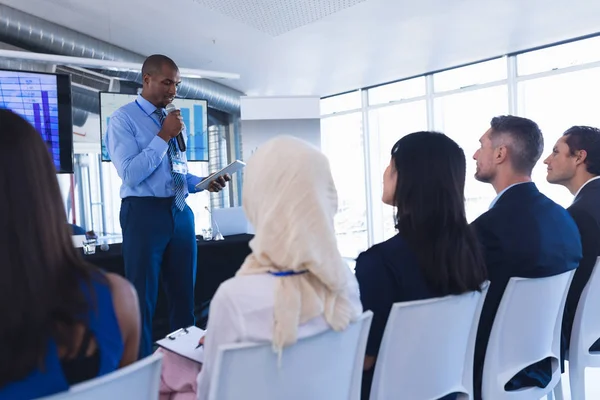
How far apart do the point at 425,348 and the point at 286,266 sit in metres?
0.52

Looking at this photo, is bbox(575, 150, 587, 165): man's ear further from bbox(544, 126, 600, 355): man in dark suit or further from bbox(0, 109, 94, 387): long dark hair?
bbox(0, 109, 94, 387): long dark hair

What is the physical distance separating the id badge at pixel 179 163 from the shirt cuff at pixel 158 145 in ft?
0.55

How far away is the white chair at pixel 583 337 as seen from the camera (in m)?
1.78

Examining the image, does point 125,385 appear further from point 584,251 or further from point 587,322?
point 584,251

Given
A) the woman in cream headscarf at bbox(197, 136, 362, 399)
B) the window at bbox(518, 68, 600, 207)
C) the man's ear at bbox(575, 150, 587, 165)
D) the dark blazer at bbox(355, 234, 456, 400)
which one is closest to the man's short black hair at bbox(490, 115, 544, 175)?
the man's ear at bbox(575, 150, 587, 165)

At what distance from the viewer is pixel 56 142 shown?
12.0ft

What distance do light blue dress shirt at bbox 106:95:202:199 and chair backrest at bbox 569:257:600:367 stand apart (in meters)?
1.96

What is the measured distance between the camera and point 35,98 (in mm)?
3588

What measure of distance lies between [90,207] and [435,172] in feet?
19.7

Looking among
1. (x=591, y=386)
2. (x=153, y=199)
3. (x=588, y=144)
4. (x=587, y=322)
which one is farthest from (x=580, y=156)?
(x=153, y=199)

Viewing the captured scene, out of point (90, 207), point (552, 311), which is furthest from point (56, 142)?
point (552, 311)

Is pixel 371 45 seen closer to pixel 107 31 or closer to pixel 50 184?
pixel 107 31

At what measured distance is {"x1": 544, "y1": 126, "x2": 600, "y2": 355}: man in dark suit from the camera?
76.9 inches

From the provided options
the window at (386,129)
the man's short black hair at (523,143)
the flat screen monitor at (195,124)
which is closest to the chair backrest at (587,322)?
the man's short black hair at (523,143)
